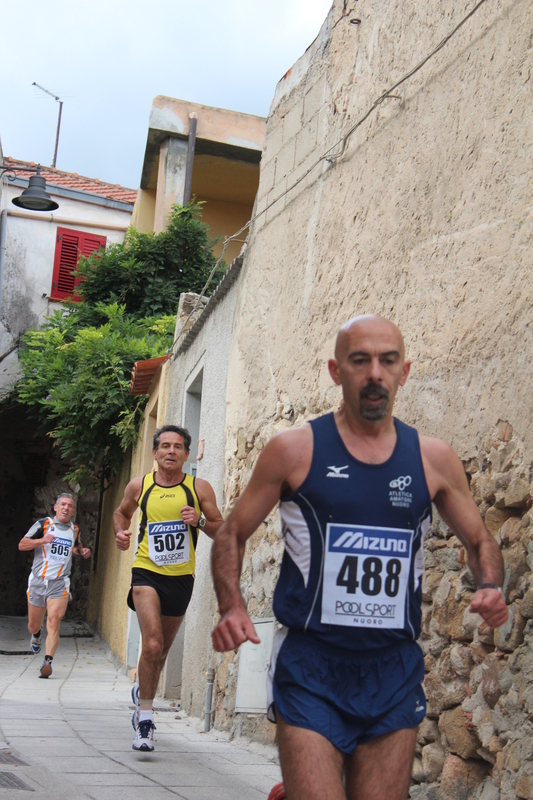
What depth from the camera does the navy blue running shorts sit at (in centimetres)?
225

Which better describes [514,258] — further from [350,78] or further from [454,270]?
[350,78]

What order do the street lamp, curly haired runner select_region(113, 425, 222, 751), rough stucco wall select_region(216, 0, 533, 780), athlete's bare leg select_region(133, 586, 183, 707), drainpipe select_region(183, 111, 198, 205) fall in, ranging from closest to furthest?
1. rough stucco wall select_region(216, 0, 533, 780)
2. athlete's bare leg select_region(133, 586, 183, 707)
3. curly haired runner select_region(113, 425, 222, 751)
4. the street lamp
5. drainpipe select_region(183, 111, 198, 205)

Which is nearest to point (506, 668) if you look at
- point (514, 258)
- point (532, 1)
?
point (514, 258)

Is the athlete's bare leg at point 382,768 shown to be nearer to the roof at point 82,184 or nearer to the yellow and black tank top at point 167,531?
the yellow and black tank top at point 167,531

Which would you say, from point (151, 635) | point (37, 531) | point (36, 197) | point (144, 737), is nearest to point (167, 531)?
point (151, 635)

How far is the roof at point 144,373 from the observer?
1150 centimetres

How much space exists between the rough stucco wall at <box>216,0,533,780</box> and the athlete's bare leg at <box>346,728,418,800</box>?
1.24 metres

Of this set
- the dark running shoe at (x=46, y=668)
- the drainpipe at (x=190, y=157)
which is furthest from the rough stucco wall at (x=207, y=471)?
the drainpipe at (x=190, y=157)

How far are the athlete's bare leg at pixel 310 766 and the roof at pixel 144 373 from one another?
30.7ft

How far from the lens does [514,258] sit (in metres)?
3.47

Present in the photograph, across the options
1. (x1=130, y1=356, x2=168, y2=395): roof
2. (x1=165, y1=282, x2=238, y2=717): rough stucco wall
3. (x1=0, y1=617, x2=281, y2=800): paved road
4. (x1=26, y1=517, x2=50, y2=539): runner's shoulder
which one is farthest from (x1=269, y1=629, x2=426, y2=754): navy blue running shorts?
(x1=130, y1=356, x2=168, y2=395): roof

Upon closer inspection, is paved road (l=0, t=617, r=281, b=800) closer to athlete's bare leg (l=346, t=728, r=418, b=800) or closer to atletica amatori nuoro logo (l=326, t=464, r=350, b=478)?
athlete's bare leg (l=346, t=728, r=418, b=800)

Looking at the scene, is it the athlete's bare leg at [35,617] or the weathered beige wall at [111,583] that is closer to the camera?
the athlete's bare leg at [35,617]

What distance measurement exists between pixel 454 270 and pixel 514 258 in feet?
1.58
